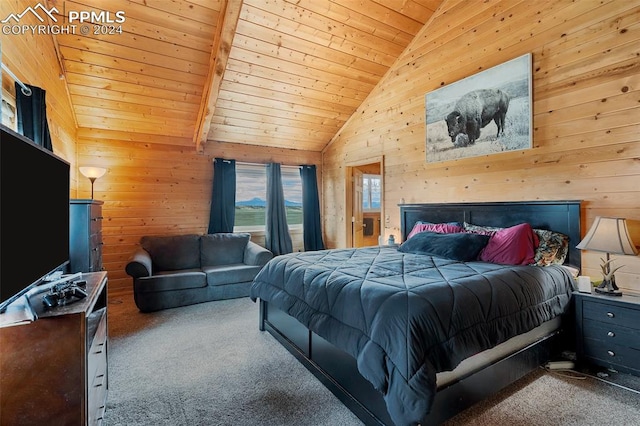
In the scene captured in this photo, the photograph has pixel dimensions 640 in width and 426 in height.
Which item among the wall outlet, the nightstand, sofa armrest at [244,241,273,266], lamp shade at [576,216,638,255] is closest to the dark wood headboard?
lamp shade at [576,216,638,255]

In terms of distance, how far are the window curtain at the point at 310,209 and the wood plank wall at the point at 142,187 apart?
55.3 inches

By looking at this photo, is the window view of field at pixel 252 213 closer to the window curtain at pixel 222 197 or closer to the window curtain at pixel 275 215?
the window curtain at pixel 275 215

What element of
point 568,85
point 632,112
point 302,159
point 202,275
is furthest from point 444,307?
point 302,159

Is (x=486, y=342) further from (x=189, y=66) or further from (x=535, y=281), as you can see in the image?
(x=189, y=66)

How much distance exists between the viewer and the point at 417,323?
5.07ft

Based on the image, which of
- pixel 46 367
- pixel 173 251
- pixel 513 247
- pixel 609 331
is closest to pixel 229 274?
pixel 173 251

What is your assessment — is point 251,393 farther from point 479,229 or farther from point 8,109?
point 479,229

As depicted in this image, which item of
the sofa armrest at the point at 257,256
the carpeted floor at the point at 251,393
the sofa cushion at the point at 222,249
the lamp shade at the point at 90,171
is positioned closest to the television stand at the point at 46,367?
the carpeted floor at the point at 251,393

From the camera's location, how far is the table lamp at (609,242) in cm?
224

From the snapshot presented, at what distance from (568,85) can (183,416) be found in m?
4.01

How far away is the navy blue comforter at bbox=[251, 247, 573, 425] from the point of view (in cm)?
150

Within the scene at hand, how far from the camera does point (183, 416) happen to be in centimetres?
184

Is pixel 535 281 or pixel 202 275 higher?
pixel 535 281

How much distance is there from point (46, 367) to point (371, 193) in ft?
19.2
